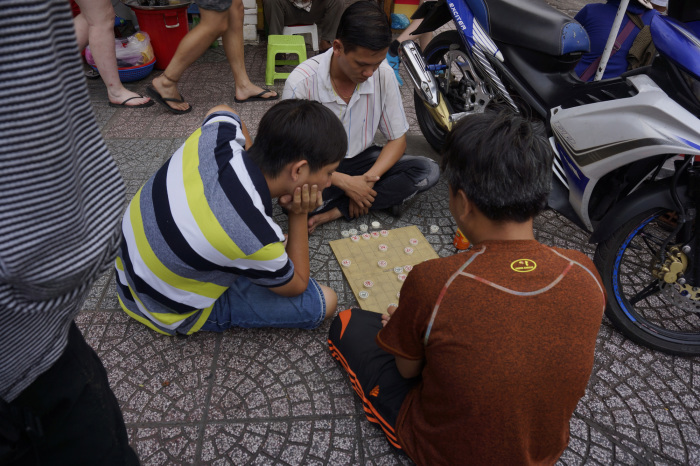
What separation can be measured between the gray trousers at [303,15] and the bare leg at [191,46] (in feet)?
3.78

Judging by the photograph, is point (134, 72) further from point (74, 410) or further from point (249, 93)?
point (74, 410)

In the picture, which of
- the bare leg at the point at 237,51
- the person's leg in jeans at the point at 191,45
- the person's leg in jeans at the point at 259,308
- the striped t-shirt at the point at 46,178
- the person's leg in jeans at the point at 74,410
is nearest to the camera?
the striped t-shirt at the point at 46,178

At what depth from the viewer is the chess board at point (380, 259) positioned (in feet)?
8.16

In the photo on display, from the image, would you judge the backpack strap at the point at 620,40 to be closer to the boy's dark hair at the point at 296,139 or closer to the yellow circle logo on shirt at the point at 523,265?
the boy's dark hair at the point at 296,139

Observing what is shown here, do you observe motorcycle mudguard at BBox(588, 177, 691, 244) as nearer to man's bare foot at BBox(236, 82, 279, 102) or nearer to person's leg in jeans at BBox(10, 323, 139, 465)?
person's leg in jeans at BBox(10, 323, 139, 465)

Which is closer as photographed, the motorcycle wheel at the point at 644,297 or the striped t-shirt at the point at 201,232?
the striped t-shirt at the point at 201,232

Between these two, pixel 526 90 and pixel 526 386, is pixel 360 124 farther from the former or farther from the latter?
pixel 526 386

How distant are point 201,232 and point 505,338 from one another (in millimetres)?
1065

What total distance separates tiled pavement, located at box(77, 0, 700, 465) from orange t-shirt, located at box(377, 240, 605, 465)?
66 centimetres

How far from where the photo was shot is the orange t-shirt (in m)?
1.16

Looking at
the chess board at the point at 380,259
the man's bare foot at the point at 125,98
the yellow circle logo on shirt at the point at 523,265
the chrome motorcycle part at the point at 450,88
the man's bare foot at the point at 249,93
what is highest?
the yellow circle logo on shirt at the point at 523,265

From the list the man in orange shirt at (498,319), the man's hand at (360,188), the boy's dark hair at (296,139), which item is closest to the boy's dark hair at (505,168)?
the man in orange shirt at (498,319)

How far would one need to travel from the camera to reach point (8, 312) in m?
0.71

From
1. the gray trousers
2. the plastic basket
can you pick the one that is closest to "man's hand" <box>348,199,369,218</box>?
the plastic basket
